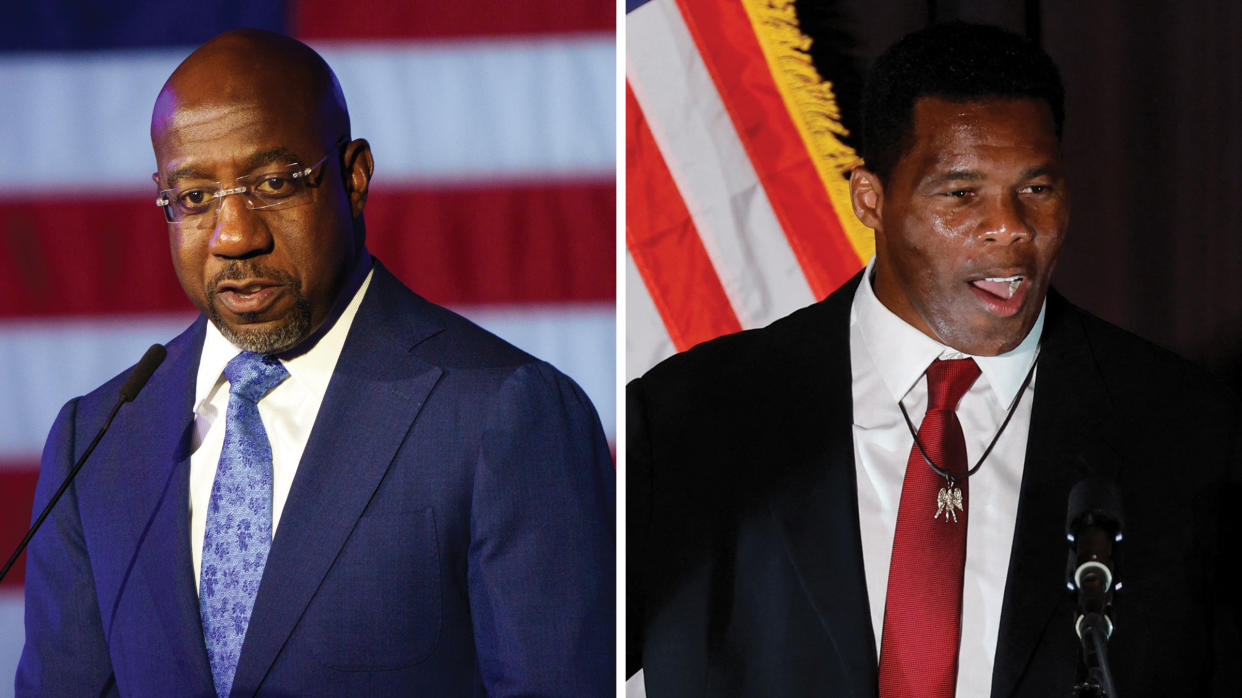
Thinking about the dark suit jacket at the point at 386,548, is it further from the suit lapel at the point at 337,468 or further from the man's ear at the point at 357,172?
the man's ear at the point at 357,172

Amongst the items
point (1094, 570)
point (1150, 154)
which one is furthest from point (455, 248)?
point (1094, 570)

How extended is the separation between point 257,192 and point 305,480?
51cm

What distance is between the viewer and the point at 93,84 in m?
2.88

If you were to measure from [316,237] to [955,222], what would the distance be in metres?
1.11

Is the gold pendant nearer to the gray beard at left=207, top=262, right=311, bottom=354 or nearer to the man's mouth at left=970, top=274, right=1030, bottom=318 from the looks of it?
the man's mouth at left=970, top=274, right=1030, bottom=318

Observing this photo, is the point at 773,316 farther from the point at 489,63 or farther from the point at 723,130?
the point at 489,63

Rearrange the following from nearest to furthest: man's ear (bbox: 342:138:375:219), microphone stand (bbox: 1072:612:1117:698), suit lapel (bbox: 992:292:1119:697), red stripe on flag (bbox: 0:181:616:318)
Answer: microphone stand (bbox: 1072:612:1117:698) < suit lapel (bbox: 992:292:1119:697) < man's ear (bbox: 342:138:375:219) < red stripe on flag (bbox: 0:181:616:318)

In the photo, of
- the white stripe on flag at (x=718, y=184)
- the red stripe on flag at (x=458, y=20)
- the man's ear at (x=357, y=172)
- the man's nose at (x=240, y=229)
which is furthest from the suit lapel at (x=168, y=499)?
the white stripe on flag at (x=718, y=184)

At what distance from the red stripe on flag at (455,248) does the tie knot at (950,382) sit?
68 centimetres

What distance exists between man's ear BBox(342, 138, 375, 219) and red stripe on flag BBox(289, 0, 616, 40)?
299mm

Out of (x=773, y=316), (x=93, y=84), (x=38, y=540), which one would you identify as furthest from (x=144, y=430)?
(x=773, y=316)

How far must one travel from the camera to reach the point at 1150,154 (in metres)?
2.65

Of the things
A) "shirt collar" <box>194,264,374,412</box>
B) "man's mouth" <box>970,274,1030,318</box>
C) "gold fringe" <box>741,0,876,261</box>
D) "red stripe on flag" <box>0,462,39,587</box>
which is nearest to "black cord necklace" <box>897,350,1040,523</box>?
"man's mouth" <box>970,274,1030,318</box>

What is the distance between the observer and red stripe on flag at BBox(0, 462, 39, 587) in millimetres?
2830
